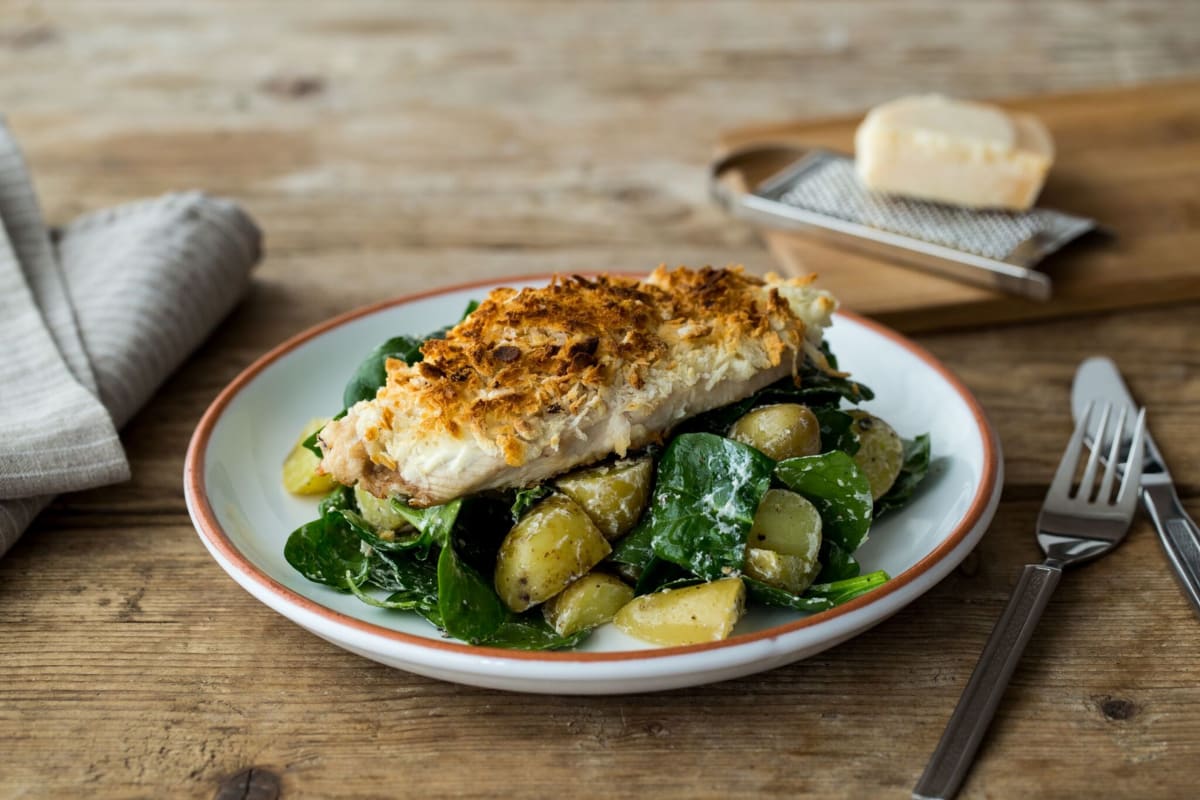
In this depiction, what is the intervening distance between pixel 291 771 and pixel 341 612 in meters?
0.29

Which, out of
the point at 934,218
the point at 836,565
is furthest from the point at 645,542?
the point at 934,218

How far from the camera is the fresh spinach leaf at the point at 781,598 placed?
7.03ft

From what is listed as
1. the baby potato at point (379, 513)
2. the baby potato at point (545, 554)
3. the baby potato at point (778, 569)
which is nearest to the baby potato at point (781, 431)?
the baby potato at point (778, 569)

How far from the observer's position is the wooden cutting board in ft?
12.1

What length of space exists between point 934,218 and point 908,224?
0.12 meters

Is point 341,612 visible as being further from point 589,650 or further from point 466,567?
point 589,650

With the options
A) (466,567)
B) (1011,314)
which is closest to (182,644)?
(466,567)

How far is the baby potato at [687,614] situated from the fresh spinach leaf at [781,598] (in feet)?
0.07

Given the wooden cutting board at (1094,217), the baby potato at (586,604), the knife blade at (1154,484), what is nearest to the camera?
the baby potato at (586,604)

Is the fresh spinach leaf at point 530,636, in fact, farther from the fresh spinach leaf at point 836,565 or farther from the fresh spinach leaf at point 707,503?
the fresh spinach leaf at point 836,565

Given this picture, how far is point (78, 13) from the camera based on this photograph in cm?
708

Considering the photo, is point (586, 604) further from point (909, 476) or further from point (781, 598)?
point (909, 476)

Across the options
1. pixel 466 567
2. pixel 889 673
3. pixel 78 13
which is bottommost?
pixel 78 13

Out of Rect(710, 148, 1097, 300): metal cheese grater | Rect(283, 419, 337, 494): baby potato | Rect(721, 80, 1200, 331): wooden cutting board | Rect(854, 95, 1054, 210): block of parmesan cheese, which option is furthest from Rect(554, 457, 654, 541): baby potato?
Rect(854, 95, 1054, 210): block of parmesan cheese
